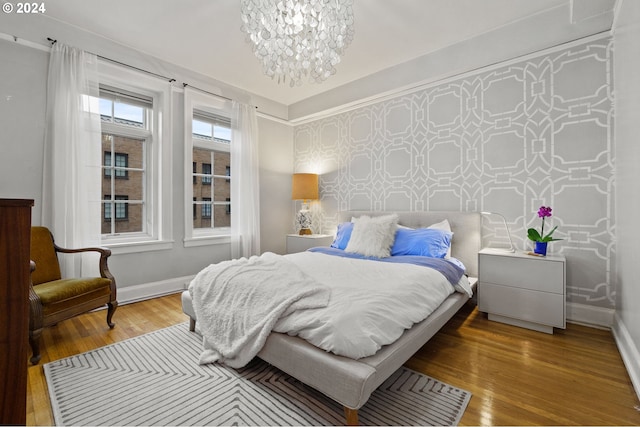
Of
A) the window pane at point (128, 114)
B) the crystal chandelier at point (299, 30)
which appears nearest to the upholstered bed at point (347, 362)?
the crystal chandelier at point (299, 30)

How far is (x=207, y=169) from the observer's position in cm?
411

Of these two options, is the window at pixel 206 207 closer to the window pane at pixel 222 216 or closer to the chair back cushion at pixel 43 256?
the window pane at pixel 222 216

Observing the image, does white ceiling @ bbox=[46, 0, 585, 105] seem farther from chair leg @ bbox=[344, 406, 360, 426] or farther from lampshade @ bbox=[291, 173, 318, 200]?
chair leg @ bbox=[344, 406, 360, 426]

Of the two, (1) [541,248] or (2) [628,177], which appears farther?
(1) [541,248]

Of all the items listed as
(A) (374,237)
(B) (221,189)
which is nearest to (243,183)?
(B) (221,189)

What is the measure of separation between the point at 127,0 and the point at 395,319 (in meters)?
3.31

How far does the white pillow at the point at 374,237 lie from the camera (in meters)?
3.00

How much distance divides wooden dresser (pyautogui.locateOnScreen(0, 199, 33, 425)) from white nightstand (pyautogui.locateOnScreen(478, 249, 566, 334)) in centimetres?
298

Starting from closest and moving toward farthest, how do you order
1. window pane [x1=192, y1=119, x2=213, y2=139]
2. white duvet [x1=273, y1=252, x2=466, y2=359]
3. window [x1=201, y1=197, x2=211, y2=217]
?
white duvet [x1=273, y1=252, x2=466, y2=359] < window pane [x1=192, y1=119, x2=213, y2=139] < window [x1=201, y1=197, x2=211, y2=217]

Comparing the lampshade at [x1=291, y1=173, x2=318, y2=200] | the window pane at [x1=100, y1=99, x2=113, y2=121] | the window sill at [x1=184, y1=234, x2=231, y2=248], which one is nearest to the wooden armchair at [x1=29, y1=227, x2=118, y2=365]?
the window sill at [x1=184, y1=234, x2=231, y2=248]

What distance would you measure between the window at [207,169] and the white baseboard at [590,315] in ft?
12.9

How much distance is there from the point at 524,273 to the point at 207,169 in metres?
3.86

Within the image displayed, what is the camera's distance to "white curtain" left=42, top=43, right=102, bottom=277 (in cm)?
272

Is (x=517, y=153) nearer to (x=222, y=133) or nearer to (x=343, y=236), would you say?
(x=343, y=236)
